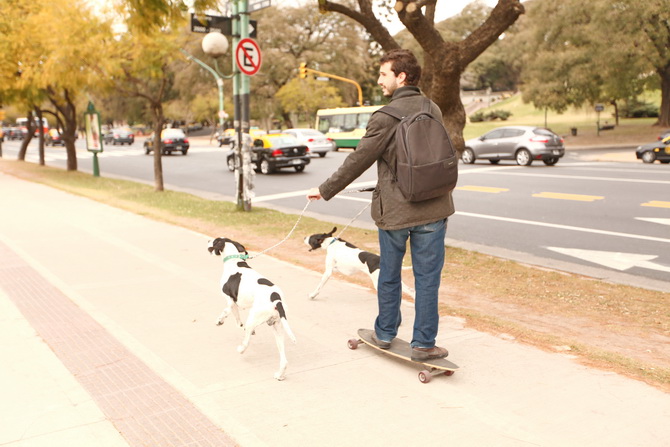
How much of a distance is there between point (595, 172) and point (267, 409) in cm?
1852

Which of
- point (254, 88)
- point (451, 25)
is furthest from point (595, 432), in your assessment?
point (451, 25)

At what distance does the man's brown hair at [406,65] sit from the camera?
4.13 meters

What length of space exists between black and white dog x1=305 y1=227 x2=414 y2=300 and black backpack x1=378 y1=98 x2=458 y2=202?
65.2 inches

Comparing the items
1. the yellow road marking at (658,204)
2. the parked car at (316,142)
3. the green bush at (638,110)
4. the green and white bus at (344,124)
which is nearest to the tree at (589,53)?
the green and white bus at (344,124)

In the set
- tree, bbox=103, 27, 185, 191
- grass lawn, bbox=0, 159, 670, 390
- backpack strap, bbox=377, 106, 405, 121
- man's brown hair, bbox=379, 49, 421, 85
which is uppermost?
tree, bbox=103, 27, 185, 191

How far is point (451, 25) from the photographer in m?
90.9

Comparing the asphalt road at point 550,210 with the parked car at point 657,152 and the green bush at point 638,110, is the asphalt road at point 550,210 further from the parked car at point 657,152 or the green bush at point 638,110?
the green bush at point 638,110

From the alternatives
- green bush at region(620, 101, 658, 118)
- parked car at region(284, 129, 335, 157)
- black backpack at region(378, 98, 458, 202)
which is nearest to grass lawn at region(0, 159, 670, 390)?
black backpack at region(378, 98, 458, 202)

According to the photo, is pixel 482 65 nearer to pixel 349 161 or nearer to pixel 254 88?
pixel 254 88

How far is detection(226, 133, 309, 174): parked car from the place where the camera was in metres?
23.0

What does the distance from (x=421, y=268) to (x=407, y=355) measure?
0.63 meters

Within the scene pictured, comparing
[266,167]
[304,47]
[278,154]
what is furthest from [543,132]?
[304,47]

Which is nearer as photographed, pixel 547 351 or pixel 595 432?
pixel 595 432

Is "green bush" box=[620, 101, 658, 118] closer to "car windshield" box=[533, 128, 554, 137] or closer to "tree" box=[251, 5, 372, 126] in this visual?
"tree" box=[251, 5, 372, 126]
